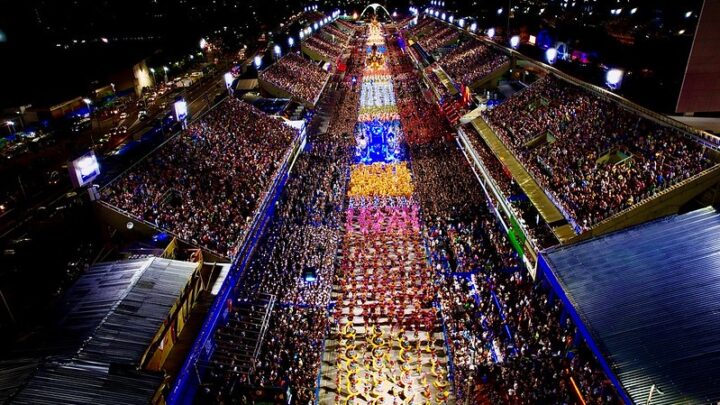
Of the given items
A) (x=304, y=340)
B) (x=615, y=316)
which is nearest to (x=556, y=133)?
(x=615, y=316)

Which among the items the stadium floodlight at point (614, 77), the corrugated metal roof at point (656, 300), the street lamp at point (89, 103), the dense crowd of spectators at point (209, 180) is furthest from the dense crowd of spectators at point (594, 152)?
the street lamp at point (89, 103)

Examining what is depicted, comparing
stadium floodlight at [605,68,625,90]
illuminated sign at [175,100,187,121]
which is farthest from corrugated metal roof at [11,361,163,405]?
stadium floodlight at [605,68,625,90]

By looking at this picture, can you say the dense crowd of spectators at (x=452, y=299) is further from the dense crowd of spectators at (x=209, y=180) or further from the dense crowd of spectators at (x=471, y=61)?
the dense crowd of spectators at (x=471, y=61)

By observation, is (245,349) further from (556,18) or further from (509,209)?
(556,18)

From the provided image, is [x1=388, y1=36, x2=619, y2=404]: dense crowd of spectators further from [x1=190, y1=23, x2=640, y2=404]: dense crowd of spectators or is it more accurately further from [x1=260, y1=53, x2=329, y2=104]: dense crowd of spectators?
[x1=260, y1=53, x2=329, y2=104]: dense crowd of spectators

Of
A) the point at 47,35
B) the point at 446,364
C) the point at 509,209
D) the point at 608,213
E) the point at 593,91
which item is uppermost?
the point at 47,35

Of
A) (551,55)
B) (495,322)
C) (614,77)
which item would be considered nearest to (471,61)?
(551,55)
